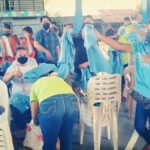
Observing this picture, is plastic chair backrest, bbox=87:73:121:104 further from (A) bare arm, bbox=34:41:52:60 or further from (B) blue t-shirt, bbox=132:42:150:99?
(A) bare arm, bbox=34:41:52:60

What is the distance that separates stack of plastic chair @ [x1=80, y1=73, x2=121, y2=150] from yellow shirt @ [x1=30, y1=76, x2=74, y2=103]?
83 centimetres

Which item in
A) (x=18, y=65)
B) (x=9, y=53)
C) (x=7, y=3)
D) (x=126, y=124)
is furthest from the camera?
(x=7, y=3)

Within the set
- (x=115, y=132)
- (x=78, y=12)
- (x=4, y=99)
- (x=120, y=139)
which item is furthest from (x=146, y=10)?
(x=4, y=99)

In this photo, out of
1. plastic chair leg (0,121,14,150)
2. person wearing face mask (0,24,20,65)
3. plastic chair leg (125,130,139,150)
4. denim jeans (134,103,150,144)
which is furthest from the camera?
person wearing face mask (0,24,20,65)

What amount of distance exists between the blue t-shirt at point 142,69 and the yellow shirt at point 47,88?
793 millimetres

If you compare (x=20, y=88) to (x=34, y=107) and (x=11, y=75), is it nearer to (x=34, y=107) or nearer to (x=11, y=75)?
(x=11, y=75)

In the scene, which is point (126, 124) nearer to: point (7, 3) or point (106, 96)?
point (106, 96)

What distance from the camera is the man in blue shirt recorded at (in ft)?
10.9

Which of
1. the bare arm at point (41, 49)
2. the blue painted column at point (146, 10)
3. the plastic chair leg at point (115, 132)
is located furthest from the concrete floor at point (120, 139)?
the blue painted column at point (146, 10)

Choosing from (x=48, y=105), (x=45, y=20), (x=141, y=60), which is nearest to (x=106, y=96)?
(x=141, y=60)

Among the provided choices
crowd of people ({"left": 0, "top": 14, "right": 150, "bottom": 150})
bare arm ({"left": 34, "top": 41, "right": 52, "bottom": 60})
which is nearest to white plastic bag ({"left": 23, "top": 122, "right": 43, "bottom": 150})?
crowd of people ({"left": 0, "top": 14, "right": 150, "bottom": 150})

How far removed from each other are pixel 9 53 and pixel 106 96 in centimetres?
275

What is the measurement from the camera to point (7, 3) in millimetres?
16703

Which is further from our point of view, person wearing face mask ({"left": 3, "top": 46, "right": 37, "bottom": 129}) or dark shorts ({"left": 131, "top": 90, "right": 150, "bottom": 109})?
person wearing face mask ({"left": 3, "top": 46, "right": 37, "bottom": 129})
